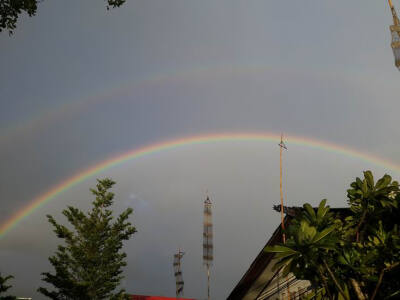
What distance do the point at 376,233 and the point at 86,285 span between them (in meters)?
30.5

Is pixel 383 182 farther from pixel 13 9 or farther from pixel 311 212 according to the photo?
pixel 13 9

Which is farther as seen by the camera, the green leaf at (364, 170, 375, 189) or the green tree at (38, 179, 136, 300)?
the green tree at (38, 179, 136, 300)

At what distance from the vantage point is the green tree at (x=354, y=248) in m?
9.62

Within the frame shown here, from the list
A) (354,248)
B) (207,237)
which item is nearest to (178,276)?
(207,237)

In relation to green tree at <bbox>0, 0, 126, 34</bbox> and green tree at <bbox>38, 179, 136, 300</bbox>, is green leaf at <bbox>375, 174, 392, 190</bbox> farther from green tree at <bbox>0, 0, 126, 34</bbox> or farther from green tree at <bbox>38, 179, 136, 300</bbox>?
green tree at <bbox>38, 179, 136, 300</bbox>

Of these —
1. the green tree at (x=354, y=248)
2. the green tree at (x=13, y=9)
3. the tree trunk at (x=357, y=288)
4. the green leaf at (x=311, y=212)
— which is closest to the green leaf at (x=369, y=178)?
the green tree at (x=354, y=248)

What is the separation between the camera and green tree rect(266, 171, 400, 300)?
9.62 meters

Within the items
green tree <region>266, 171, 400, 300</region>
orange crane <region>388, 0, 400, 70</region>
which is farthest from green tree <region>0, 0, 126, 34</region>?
orange crane <region>388, 0, 400, 70</region>

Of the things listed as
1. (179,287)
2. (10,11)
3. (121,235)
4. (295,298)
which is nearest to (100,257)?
(121,235)

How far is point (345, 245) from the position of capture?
1089 cm

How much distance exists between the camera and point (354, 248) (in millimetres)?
11180

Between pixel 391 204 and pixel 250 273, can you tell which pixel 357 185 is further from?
pixel 250 273

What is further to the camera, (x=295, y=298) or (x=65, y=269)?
(x=65, y=269)

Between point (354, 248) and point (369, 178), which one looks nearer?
point (354, 248)
